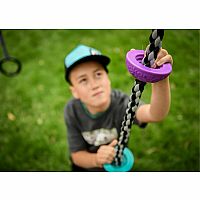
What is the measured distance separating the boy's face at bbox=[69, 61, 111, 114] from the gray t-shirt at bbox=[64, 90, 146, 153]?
14cm

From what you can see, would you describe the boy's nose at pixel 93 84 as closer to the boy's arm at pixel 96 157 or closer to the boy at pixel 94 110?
the boy at pixel 94 110

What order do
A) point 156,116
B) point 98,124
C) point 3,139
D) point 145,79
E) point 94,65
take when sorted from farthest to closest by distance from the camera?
point 3,139, point 98,124, point 94,65, point 156,116, point 145,79

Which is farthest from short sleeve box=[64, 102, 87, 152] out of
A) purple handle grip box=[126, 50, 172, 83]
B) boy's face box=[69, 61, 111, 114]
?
purple handle grip box=[126, 50, 172, 83]

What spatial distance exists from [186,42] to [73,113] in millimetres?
1755

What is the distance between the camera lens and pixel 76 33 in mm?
3029

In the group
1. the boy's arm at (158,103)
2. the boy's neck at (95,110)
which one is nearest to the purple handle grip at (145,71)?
Result: the boy's arm at (158,103)

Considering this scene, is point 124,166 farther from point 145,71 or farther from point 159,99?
point 145,71

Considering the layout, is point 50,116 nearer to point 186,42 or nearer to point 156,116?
point 156,116

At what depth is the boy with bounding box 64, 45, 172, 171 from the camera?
121 cm

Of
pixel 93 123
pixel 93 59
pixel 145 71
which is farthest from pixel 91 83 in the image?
pixel 145 71

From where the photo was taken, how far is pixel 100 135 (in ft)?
4.76

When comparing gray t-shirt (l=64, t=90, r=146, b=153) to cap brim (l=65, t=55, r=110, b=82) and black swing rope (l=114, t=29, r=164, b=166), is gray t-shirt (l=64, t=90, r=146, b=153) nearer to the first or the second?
cap brim (l=65, t=55, r=110, b=82)

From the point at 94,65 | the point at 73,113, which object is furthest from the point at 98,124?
the point at 94,65

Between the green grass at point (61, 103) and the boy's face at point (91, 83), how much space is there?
1.72 ft
